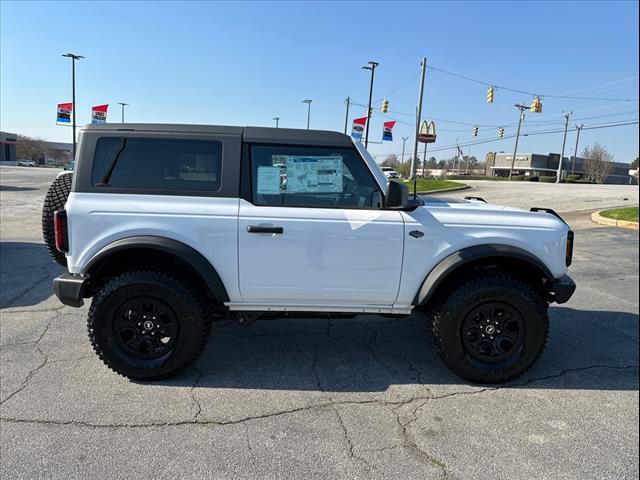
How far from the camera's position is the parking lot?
7.92 feet

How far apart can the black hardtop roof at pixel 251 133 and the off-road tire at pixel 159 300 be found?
43.7 inches

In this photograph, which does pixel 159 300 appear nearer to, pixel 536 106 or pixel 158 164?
pixel 158 164

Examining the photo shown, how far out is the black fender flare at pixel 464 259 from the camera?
10.5ft

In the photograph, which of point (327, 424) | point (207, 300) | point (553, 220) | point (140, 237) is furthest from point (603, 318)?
point (140, 237)

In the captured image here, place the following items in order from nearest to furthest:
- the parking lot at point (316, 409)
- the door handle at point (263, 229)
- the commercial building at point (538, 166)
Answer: the parking lot at point (316, 409), the door handle at point (263, 229), the commercial building at point (538, 166)

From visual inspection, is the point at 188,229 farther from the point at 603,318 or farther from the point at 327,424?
the point at 603,318

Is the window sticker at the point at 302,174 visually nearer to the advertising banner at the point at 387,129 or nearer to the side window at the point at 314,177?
the side window at the point at 314,177

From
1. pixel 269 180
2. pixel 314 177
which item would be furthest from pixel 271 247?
pixel 314 177

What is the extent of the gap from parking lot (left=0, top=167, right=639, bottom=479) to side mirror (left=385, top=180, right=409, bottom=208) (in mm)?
1383

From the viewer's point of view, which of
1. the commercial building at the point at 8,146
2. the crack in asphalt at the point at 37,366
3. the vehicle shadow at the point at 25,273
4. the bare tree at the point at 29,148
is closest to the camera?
the crack in asphalt at the point at 37,366

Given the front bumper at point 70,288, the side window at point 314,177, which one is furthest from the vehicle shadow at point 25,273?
the side window at point 314,177

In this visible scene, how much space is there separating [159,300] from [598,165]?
250ft

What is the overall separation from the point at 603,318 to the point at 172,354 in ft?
15.0

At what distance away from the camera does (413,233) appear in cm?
325
